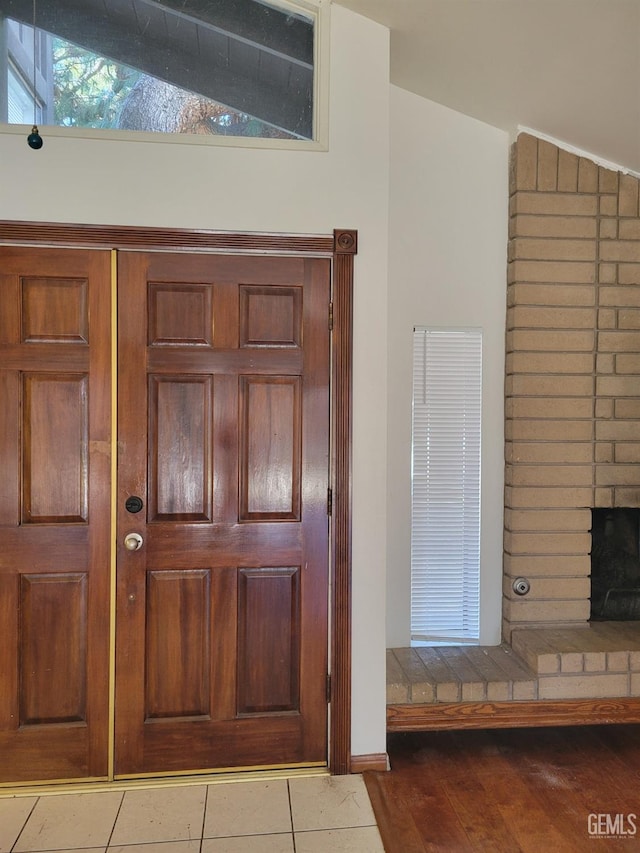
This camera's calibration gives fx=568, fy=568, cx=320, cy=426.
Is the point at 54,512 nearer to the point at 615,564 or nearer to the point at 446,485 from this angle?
the point at 446,485

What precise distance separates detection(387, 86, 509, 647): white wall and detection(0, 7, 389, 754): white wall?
21.7 inches

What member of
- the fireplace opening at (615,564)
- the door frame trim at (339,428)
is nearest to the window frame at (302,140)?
the door frame trim at (339,428)

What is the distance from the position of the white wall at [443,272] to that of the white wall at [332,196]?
0.55 m

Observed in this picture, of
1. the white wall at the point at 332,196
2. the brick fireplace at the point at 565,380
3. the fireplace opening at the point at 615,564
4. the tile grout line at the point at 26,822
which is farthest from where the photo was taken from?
the fireplace opening at the point at 615,564

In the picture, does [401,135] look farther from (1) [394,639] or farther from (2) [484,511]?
(1) [394,639]

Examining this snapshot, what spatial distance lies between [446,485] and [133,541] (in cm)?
148

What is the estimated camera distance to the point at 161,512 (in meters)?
2.15

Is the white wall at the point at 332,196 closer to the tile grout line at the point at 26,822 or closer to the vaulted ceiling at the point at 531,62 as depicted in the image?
the vaulted ceiling at the point at 531,62

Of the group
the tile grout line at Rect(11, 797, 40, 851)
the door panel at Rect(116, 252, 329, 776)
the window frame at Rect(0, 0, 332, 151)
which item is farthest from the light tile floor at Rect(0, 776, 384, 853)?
the window frame at Rect(0, 0, 332, 151)

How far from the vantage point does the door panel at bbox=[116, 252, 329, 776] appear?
2125mm

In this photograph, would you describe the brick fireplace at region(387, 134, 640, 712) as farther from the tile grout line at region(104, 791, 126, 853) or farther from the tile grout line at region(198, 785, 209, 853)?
the tile grout line at region(104, 791, 126, 853)

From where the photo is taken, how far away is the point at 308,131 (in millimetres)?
2209

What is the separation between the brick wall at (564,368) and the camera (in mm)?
2719

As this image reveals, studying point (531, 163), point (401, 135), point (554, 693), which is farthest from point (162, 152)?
point (554, 693)
